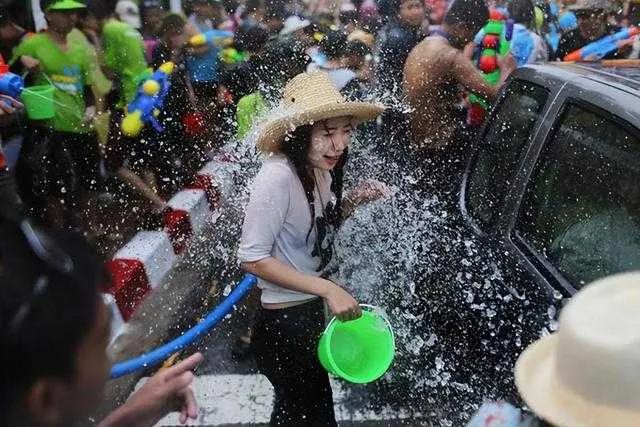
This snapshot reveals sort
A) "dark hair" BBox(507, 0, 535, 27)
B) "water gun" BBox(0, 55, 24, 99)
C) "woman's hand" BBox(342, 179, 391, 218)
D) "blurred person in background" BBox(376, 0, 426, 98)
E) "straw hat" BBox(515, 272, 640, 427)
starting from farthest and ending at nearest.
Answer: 1. "dark hair" BBox(507, 0, 535, 27)
2. "blurred person in background" BBox(376, 0, 426, 98)
3. "water gun" BBox(0, 55, 24, 99)
4. "woman's hand" BBox(342, 179, 391, 218)
5. "straw hat" BBox(515, 272, 640, 427)

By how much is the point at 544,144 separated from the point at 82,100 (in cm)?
377

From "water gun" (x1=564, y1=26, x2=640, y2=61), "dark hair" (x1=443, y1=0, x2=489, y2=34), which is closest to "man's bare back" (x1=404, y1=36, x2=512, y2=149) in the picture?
"dark hair" (x1=443, y1=0, x2=489, y2=34)

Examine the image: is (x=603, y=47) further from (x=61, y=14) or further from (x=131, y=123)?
(x=61, y=14)

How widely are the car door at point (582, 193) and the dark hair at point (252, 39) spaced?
13.8 ft

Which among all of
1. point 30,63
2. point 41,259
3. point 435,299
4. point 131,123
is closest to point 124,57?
point 131,123

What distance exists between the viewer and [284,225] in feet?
7.86

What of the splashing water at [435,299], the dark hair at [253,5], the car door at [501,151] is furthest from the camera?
the dark hair at [253,5]

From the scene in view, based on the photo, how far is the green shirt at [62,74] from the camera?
4961 millimetres

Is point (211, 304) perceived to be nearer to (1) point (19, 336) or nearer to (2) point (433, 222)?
(2) point (433, 222)

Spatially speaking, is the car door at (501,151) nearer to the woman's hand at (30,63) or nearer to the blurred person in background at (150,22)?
the woman's hand at (30,63)

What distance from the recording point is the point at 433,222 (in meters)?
3.31

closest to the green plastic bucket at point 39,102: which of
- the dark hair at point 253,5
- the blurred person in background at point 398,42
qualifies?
the blurred person in background at point 398,42

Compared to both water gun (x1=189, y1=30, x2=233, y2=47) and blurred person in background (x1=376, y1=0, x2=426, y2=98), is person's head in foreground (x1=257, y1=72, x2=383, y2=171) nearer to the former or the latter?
blurred person in background (x1=376, y1=0, x2=426, y2=98)

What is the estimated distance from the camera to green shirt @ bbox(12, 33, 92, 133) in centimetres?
496
